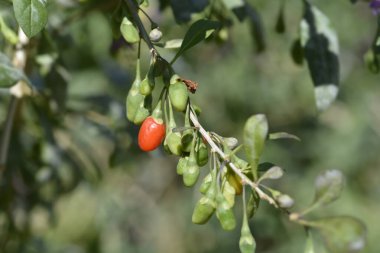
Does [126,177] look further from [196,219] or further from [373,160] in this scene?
[196,219]

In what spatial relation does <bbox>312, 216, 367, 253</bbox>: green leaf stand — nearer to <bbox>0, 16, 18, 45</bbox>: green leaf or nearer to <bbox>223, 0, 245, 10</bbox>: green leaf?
<bbox>223, 0, 245, 10</bbox>: green leaf

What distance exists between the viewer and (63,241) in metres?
3.30

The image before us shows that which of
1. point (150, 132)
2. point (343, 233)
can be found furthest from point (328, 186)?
point (150, 132)

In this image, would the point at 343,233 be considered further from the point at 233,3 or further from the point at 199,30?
the point at 233,3

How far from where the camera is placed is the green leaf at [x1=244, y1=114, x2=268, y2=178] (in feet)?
3.50

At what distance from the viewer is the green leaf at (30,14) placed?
1107mm


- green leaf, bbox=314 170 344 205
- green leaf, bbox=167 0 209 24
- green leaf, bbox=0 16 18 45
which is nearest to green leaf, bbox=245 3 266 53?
green leaf, bbox=167 0 209 24

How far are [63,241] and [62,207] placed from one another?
0.86ft

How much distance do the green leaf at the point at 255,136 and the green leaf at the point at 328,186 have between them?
0.12 meters

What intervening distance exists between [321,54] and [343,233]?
0.57 m

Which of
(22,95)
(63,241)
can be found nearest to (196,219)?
(22,95)

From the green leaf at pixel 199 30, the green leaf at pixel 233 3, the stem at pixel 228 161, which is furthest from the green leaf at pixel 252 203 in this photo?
the green leaf at pixel 233 3

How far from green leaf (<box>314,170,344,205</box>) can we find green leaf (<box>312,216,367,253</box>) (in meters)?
0.08

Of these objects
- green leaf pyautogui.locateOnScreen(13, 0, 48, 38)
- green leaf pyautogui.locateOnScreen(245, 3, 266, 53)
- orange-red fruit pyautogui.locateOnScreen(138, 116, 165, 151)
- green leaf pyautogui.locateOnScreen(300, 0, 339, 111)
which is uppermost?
green leaf pyautogui.locateOnScreen(13, 0, 48, 38)
